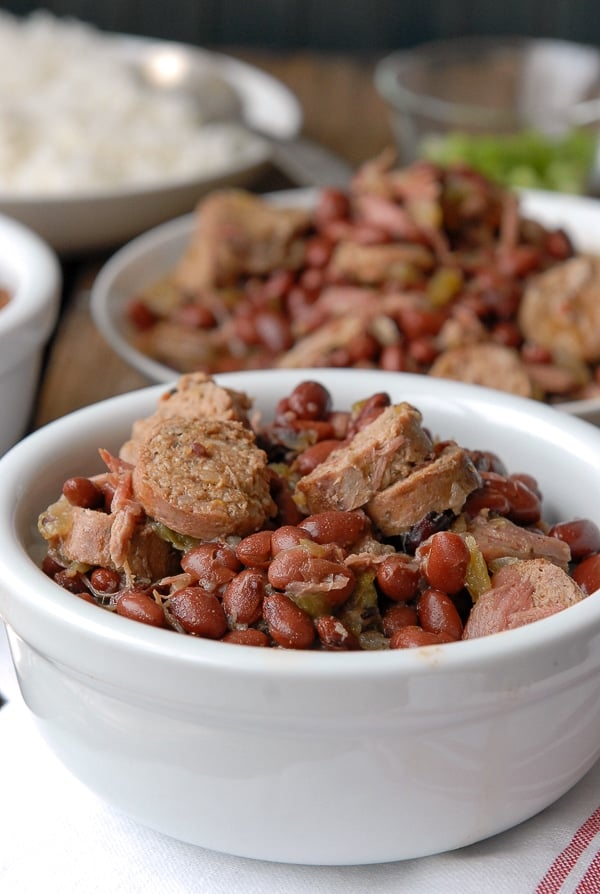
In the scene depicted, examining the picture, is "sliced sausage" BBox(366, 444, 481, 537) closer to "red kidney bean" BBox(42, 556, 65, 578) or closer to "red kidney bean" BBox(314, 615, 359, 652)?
"red kidney bean" BBox(314, 615, 359, 652)

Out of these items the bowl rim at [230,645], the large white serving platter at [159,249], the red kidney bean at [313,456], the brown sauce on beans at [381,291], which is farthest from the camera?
the large white serving platter at [159,249]

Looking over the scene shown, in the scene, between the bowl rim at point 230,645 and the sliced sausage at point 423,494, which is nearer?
the bowl rim at point 230,645

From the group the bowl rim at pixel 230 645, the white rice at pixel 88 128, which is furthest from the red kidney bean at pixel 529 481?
the white rice at pixel 88 128

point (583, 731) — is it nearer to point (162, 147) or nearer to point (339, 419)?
point (339, 419)

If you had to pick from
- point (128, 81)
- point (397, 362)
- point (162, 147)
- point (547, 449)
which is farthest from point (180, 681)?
point (128, 81)

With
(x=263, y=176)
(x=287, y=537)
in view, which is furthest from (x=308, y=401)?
(x=263, y=176)

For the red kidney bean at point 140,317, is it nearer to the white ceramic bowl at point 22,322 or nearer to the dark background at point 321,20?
the white ceramic bowl at point 22,322

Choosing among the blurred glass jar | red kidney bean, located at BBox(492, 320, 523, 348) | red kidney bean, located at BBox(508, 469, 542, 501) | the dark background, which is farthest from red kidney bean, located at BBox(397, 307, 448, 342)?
the dark background
